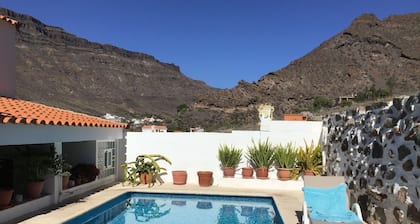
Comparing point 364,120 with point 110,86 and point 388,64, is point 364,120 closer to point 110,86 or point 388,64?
point 388,64

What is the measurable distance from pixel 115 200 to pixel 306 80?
52.3 meters

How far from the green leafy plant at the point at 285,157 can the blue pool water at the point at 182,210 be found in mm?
1704

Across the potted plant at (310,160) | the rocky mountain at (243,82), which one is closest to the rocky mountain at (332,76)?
the rocky mountain at (243,82)

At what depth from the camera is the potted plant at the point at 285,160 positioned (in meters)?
11.4

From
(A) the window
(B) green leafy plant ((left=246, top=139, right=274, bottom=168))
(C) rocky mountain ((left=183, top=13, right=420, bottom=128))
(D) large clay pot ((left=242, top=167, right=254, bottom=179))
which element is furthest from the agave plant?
(C) rocky mountain ((left=183, top=13, right=420, bottom=128))

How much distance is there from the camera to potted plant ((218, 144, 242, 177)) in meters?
12.0

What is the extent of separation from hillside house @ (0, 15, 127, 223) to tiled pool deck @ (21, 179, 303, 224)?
500mm

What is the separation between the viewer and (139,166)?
12.1 m

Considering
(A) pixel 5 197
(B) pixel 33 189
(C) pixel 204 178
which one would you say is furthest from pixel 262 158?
(A) pixel 5 197

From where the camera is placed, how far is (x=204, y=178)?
38.8 feet

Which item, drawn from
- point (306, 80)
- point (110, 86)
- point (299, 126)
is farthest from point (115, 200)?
point (110, 86)

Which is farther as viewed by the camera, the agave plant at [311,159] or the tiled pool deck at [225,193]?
the agave plant at [311,159]

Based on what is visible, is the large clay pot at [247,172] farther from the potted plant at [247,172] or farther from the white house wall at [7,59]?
the white house wall at [7,59]

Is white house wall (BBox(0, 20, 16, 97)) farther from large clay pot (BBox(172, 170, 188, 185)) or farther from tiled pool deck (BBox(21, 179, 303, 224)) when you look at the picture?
large clay pot (BBox(172, 170, 188, 185))
